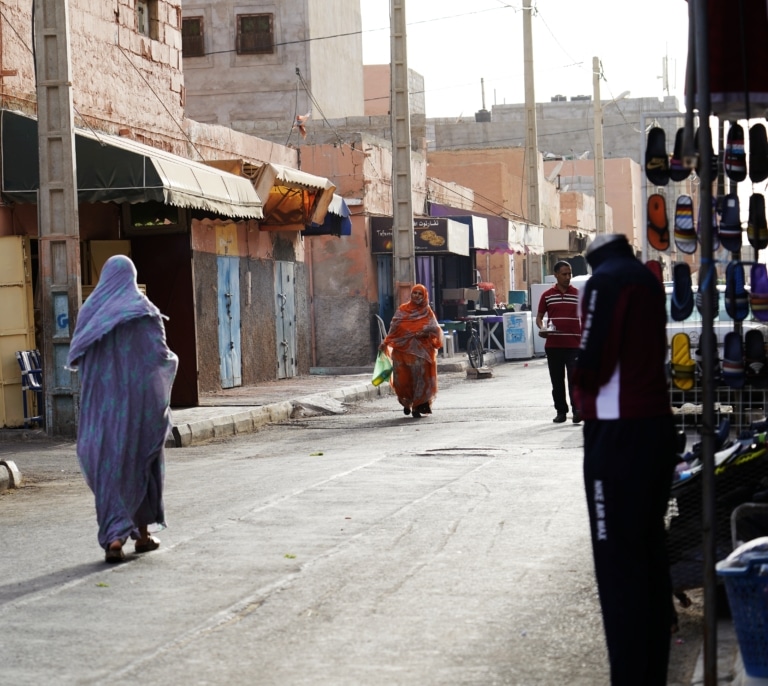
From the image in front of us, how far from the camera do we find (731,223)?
6270 millimetres

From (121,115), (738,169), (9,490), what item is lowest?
(9,490)

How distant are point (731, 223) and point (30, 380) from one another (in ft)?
41.1

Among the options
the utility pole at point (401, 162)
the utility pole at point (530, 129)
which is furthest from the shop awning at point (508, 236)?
the utility pole at point (401, 162)

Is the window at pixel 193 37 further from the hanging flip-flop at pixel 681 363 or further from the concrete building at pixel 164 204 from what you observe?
the hanging flip-flop at pixel 681 363

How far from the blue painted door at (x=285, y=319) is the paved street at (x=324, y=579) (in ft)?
47.2

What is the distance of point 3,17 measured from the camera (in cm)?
1723

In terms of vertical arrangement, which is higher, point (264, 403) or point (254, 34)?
point (254, 34)

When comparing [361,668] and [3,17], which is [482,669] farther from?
[3,17]

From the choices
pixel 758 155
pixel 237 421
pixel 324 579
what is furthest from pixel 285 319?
pixel 758 155

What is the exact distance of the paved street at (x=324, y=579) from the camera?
6082mm

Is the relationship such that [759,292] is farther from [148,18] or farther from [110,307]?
[148,18]

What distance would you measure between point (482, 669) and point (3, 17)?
13.2 metres

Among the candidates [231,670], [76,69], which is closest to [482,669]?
A: [231,670]

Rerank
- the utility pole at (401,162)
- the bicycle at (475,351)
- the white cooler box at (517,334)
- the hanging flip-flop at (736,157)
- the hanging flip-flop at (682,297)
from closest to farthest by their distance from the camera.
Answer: the hanging flip-flop at (682,297) → the hanging flip-flop at (736,157) → the utility pole at (401,162) → the bicycle at (475,351) → the white cooler box at (517,334)
